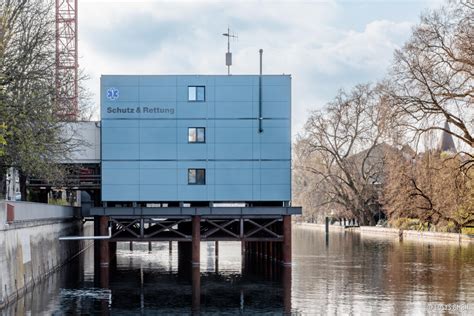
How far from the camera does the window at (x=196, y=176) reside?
4409 cm

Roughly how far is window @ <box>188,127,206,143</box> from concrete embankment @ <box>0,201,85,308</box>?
8.22 metres

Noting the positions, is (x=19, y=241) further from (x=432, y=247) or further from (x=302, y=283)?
(x=432, y=247)

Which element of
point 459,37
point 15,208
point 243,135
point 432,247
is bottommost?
point 432,247

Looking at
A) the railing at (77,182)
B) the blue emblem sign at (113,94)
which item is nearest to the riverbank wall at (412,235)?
the railing at (77,182)

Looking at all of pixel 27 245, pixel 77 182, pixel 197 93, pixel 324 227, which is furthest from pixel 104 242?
pixel 324 227

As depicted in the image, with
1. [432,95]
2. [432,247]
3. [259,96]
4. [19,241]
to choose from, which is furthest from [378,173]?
[19,241]

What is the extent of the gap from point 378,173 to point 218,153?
5953 cm

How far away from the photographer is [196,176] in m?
44.2

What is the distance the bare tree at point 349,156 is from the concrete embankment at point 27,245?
50.4 meters

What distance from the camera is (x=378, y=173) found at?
330 feet

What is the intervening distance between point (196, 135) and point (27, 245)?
13.2 m

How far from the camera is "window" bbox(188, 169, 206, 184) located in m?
44.1

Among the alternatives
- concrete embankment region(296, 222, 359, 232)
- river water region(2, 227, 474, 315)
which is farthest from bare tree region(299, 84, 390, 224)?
river water region(2, 227, 474, 315)

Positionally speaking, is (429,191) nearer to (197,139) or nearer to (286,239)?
(286,239)
